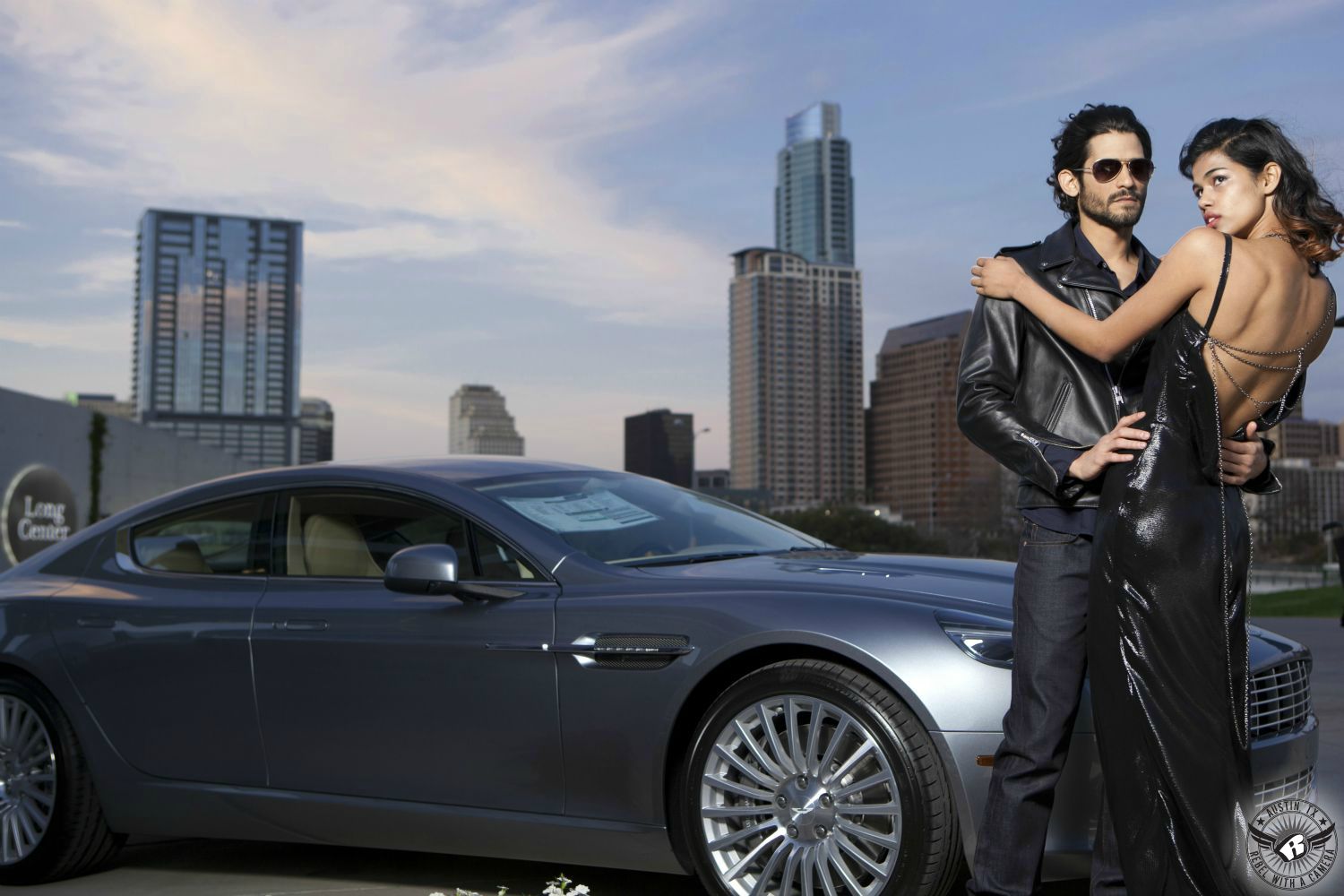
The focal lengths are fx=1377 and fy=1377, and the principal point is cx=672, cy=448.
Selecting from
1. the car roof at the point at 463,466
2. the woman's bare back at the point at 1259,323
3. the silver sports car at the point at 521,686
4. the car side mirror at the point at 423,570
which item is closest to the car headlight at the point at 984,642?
the silver sports car at the point at 521,686

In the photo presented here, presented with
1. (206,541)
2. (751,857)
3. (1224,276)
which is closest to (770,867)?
(751,857)

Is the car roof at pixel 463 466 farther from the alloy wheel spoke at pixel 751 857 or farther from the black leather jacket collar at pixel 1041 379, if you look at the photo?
the black leather jacket collar at pixel 1041 379

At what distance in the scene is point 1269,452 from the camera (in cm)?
318

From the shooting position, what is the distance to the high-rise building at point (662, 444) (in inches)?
2650

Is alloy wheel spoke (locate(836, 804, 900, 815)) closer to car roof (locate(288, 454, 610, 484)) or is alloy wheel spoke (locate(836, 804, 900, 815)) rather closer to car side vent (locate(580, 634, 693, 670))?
car side vent (locate(580, 634, 693, 670))

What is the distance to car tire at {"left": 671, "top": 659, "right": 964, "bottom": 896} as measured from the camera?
3.32m

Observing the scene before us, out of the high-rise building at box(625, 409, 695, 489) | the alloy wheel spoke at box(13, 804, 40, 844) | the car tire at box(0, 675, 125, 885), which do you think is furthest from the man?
the high-rise building at box(625, 409, 695, 489)

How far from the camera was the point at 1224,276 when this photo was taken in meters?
2.87

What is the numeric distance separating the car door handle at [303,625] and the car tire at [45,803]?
3.21 ft

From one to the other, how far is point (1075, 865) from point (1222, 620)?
0.78 metres

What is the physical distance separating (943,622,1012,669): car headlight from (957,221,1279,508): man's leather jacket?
361mm

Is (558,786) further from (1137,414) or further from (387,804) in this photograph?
(1137,414)

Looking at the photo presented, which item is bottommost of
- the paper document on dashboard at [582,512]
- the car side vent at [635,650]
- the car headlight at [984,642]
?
the car side vent at [635,650]

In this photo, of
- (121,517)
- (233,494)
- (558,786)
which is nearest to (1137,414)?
(558,786)
